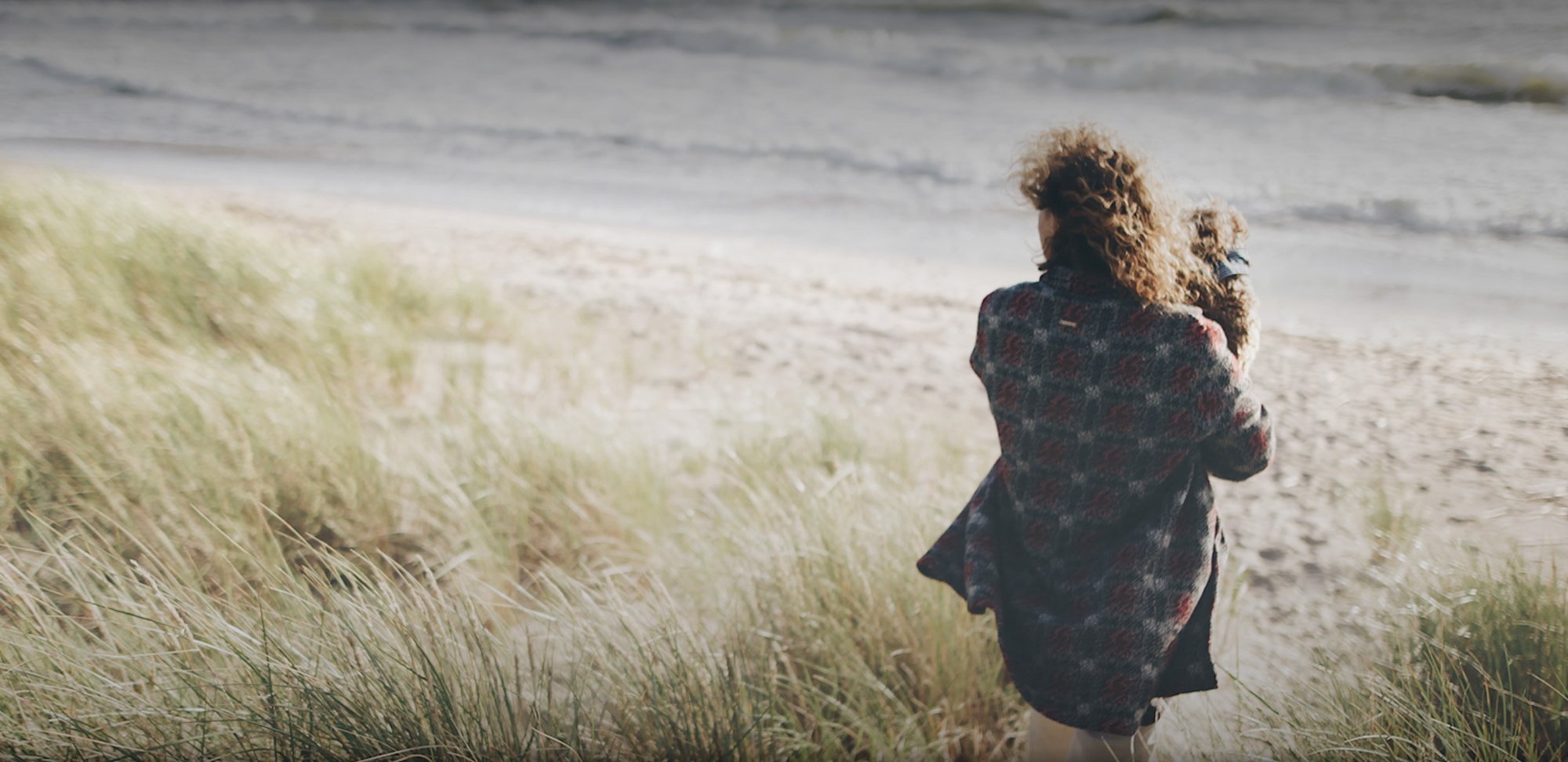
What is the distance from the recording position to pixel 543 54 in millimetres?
16750

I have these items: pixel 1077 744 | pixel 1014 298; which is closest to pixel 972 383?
pixel 1077 744

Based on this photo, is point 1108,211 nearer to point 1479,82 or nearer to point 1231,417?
point 1231,417

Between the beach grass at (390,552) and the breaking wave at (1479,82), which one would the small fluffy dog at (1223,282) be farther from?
the breaking wave at (1479,82)

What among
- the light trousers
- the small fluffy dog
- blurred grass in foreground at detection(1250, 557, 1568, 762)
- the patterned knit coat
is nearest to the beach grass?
the light trousers

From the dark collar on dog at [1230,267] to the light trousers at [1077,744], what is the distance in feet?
2.93

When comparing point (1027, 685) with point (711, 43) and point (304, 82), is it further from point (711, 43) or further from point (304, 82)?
point (711, 43)

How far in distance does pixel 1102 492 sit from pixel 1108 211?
0.50 m

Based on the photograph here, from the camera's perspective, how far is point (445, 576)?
9.09ft

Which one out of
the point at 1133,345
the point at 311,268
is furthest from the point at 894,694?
the point at 311,268

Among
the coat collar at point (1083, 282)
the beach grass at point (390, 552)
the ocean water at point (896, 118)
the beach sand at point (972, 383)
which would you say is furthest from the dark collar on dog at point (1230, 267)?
the ocean water at point (896, 118)

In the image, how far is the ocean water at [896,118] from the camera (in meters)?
7.20

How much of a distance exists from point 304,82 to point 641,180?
294 inches

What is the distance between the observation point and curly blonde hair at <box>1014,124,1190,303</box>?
1.45 meters

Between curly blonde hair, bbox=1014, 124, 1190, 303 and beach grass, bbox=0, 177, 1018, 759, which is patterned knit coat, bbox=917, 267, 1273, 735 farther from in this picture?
beach grass, bbox=0, 177, 1018, 759
